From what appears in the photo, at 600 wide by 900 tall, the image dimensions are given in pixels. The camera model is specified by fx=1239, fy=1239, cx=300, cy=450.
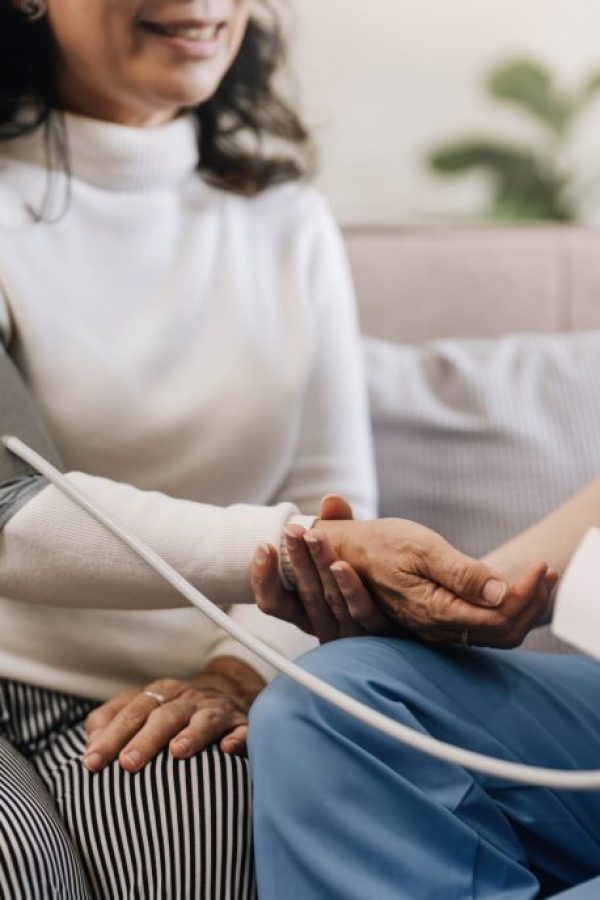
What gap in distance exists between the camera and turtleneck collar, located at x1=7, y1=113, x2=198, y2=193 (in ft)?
3.42

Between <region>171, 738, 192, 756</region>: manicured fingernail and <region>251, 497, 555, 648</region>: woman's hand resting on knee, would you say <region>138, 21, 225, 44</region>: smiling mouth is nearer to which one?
<region>251, 497, 555, 648</region>: woman's hand resting on knee

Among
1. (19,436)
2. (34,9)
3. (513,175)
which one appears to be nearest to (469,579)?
(19,436)

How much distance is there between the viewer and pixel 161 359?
103cm

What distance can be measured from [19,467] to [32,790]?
0.22 m

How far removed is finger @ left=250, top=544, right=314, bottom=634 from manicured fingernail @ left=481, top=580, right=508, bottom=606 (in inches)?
5.5

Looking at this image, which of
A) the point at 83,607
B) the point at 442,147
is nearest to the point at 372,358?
the point at 83,607

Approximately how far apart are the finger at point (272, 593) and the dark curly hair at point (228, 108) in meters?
0.45

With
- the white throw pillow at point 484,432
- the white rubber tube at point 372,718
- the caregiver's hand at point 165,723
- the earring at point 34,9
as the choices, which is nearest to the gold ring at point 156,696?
the caregiver's hand at point 165,723

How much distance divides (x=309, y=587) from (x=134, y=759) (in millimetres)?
160

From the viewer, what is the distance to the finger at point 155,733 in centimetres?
80

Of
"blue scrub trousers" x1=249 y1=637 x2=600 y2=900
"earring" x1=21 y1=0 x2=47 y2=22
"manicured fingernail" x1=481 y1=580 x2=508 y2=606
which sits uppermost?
"earring" x1=21 y1=0 x2=47 y2=22

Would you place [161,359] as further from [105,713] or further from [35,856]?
[35,856]

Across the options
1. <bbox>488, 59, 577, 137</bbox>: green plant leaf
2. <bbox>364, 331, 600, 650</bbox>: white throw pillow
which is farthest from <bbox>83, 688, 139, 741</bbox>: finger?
<bbox>488, 59, 577, 137</bbox>: green plant leaf

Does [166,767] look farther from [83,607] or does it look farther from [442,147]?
[442,147]
